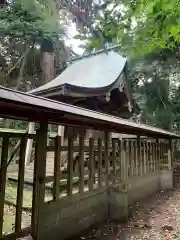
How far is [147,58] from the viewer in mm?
14711

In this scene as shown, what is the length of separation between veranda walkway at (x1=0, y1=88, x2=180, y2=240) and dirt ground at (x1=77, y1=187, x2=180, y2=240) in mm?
285

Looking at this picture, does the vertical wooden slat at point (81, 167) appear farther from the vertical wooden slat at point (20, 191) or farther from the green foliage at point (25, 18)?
the green foliage at point (25, 18)

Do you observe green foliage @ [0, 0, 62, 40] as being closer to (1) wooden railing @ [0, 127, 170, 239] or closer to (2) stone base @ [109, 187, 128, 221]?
(1) wooden railing @ [0, 127, 170, 239]

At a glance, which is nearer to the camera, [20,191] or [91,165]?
[20,191]

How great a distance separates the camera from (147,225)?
5.91 m

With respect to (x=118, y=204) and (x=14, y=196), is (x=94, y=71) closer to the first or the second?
(x=118, y=204)

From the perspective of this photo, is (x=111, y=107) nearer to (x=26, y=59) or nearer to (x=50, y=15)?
(x=50, y=15)

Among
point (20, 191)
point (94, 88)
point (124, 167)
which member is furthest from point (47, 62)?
point (20, 191)

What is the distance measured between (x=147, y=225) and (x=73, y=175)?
250cm

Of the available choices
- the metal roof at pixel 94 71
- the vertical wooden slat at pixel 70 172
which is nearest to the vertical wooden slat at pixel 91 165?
the vertical wooden slat at pixel 70 172

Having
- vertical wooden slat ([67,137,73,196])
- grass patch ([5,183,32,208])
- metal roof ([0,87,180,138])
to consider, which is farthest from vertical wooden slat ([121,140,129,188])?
grass patch ([5,183,32,208])

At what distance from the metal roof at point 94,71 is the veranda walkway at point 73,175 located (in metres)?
2.97

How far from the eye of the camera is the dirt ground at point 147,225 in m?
5.18

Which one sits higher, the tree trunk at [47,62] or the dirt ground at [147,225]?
the tree trunk at [47,62]
